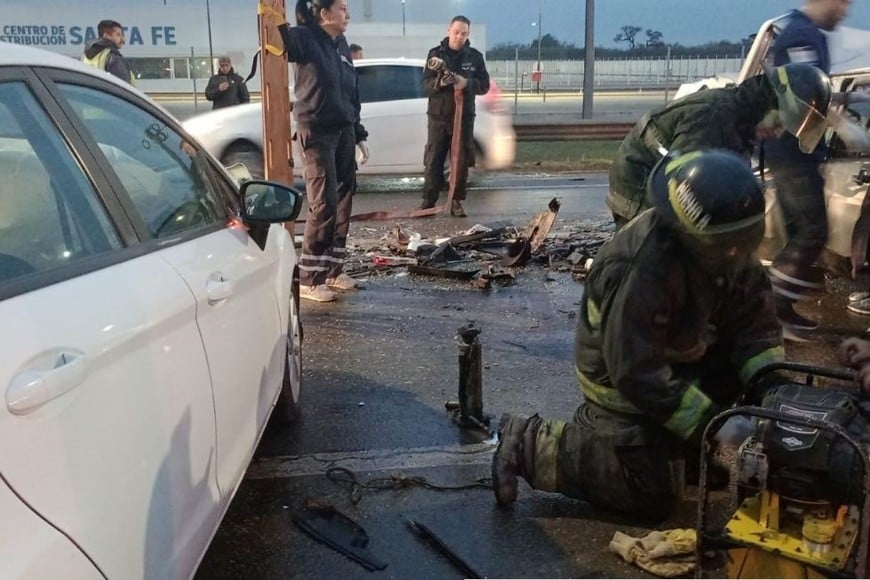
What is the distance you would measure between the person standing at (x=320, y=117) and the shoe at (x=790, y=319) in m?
3.07

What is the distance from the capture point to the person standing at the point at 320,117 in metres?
5.94

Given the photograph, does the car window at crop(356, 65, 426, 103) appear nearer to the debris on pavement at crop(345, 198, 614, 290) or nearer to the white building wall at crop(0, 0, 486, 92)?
the debris on pavement at crop(345, 198, 614, 290)

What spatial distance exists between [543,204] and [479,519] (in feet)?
26.0

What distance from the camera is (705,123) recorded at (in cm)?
433

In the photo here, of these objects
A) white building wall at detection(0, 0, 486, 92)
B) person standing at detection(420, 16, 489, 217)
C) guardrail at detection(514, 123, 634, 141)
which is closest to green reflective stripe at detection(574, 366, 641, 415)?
person standing at detection(420, 16, 489, 217)

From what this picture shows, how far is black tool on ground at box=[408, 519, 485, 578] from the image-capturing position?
279 cm

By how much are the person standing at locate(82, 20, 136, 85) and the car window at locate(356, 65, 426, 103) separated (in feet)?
11.0

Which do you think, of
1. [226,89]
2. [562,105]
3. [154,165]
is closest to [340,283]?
[154,165]

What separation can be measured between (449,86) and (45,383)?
27.6 feet

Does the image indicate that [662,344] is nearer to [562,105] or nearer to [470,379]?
[470,379]

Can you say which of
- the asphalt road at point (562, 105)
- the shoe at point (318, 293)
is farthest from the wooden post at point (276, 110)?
the asphalt road at point (562, 105)

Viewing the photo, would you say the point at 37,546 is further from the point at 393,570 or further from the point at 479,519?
the point at 479,519

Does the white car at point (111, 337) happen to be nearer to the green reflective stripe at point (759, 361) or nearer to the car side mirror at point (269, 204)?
the car side mirror at point (269, 204)

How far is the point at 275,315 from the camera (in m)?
3.30
